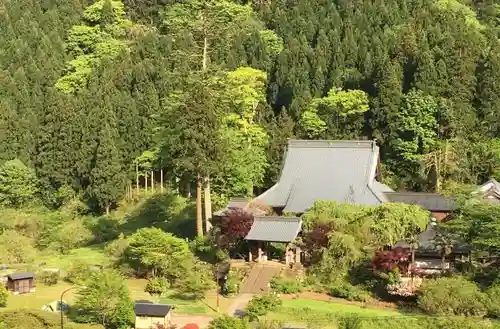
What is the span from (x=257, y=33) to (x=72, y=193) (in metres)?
20.5

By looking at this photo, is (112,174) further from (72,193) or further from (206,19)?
(206,19)

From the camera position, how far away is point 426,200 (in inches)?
1420

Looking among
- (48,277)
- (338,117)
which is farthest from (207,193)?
(338,117)

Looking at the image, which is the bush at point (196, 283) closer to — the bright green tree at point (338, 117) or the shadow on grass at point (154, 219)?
the shadow on grass at point (154, 219)

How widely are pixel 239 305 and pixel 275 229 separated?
15.9ft

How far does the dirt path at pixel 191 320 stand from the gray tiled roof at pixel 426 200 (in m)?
14.1

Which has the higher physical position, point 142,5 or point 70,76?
point 142,5

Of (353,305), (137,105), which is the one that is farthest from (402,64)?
(353,305)

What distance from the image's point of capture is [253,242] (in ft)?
105

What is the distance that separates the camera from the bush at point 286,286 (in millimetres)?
28880

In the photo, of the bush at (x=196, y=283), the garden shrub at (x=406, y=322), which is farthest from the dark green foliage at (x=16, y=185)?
the garden shrub at (x=406, y=322)

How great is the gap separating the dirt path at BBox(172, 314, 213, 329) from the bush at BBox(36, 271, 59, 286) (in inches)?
311

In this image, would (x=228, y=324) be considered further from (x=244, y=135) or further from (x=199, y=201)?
(x=244, y=135)

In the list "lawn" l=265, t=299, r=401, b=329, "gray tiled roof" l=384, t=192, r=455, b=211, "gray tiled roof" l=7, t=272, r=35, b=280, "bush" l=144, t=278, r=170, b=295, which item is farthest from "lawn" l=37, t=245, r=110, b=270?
"gray tiled roof" l=384, t=192, r=455, b=211
